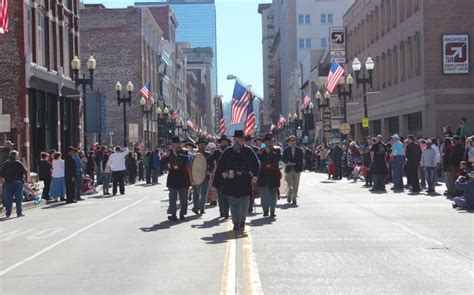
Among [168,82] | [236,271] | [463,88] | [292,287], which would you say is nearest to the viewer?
[292,287]

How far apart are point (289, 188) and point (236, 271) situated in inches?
447

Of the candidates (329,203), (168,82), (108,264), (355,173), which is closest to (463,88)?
(355,173)

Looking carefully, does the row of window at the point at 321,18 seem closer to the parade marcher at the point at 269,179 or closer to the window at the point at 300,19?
the window at the point at 300,19

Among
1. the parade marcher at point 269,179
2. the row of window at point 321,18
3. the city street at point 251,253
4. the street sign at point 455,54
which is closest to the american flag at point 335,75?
the street sign at point 455,54

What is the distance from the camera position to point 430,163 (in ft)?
82.2

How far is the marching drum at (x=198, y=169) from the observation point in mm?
18547

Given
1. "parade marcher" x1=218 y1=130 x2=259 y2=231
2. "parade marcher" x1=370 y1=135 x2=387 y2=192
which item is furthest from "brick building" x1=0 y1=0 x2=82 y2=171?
"parade marcher" x1=218 y1=130 x2=259 y2=231

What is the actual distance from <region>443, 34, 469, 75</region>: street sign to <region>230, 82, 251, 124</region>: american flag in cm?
1181

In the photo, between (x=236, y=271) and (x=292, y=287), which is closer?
(x=292, y=287)

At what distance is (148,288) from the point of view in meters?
9.23

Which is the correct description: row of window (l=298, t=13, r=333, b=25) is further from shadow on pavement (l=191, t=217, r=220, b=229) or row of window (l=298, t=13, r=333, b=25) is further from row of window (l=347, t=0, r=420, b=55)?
shadow on pavement (l=191, t=217, r=220, b=229)

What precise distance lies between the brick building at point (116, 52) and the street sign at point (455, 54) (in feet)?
135

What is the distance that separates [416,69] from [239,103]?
1328cm

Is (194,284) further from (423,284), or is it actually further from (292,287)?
(423,284)
